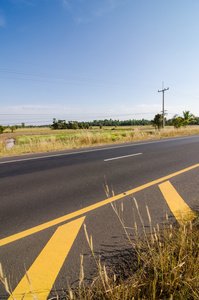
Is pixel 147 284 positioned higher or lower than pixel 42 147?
lower

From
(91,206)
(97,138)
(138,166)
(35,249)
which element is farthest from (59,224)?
(97,138)

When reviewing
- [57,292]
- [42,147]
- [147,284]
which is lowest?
[57,292]

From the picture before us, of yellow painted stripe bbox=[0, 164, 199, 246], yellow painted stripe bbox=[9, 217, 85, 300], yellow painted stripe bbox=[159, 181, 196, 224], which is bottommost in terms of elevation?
yellow painted stripe bbox=[9, 217, 85, 300]

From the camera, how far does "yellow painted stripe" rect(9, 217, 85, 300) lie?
1414 millimetres

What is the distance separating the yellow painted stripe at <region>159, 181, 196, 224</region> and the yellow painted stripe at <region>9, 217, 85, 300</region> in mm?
1527

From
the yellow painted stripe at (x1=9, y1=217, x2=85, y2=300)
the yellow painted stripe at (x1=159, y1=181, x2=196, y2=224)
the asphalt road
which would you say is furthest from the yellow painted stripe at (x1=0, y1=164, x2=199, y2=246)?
the yellow painted stripe at (x1=159, y1=181, x2=196, y2=224)

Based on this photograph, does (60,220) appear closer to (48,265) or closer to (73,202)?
(73,202)

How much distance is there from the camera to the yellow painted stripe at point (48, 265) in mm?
1414

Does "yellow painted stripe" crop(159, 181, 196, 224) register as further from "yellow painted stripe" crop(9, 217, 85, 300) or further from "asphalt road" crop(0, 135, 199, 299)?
"yellow painted stripe" crop(9, 217, 85, 300)

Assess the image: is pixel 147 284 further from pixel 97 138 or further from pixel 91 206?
pixel 97 138

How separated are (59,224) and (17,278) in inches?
34.4

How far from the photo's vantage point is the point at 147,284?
1.28 meters

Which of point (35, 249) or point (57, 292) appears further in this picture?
point (35, 249)

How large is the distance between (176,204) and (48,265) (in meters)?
2.28
